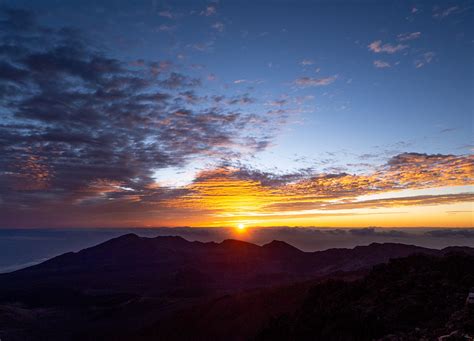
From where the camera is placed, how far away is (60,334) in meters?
69.1

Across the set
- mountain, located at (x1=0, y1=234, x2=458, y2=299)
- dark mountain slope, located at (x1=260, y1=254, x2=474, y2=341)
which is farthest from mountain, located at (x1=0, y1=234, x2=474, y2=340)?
dark mountain slope, located at (x1=260, y1=254, x2=474, y2=341)

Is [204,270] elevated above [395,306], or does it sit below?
below

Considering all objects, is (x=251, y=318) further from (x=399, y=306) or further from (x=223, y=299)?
(x=399, y=306)

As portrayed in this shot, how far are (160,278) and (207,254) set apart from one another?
52841mm

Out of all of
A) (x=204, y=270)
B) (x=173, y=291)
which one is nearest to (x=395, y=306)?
(x=173, y=291)

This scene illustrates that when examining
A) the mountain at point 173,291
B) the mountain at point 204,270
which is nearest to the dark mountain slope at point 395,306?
the mountain at point 173,291

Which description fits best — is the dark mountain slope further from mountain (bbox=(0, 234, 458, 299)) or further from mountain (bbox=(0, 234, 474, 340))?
mountain (bbox=(0, 234, 458, 299))

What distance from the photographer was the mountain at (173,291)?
174 ft

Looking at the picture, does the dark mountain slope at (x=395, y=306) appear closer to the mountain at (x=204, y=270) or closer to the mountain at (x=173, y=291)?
the mountain at (x=173, y=291)

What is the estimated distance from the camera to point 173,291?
9944cm

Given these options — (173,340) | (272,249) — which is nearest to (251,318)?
(173,340)

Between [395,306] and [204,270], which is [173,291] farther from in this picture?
[395,306]

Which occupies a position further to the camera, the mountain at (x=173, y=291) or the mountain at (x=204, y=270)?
the mountain at (x=204, y=270)

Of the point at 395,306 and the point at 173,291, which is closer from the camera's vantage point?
the point at 395,306
